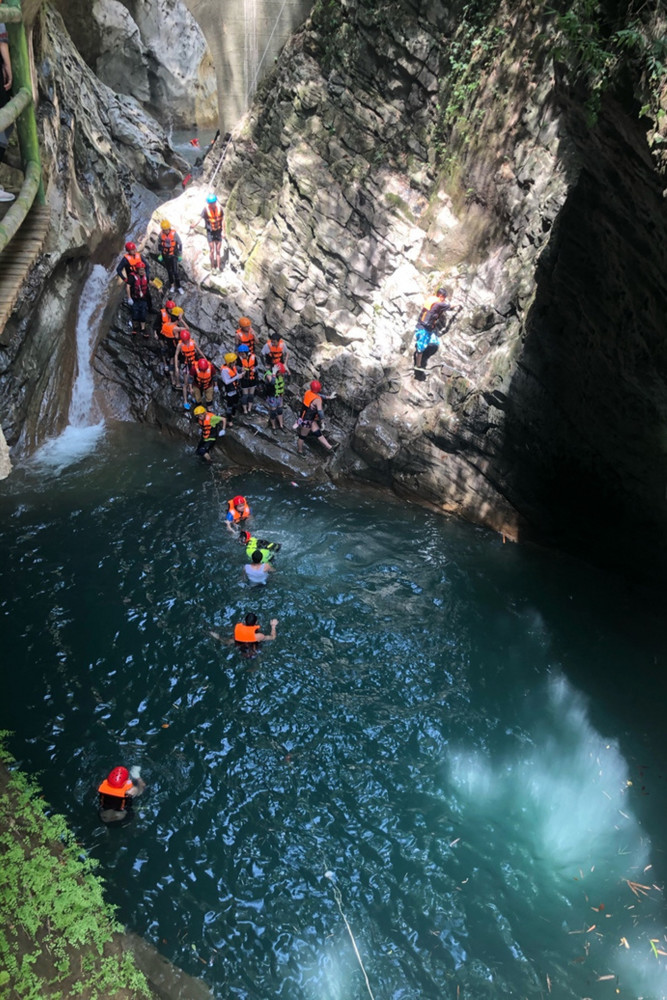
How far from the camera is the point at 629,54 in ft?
22.3

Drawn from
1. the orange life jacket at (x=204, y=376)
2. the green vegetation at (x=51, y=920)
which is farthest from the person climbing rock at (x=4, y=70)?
the green vegetation at (x=51, y=920)

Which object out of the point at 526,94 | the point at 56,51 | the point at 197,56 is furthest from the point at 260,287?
the point at 197,56

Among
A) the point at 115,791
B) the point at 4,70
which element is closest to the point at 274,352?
the point at 4,70

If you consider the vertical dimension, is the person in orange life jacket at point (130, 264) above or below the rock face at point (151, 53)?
below

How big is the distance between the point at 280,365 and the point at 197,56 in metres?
23.9

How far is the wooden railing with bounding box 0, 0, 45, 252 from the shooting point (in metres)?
7.30

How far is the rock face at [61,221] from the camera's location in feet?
43.3

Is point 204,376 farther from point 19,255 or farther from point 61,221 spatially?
point 19,255

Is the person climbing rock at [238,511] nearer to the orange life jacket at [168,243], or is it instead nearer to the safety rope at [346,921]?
the safety rope at [346,921]

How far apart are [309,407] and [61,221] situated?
7.06 meters

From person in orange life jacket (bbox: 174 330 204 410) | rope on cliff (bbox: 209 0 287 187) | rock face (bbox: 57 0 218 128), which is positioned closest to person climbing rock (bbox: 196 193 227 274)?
rope on cliff (bbox: 209 0 287 187)

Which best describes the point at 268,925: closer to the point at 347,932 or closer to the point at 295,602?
the point at 347,932

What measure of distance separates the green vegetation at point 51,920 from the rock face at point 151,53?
22.8 metres

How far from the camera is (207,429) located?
44.7 feet
